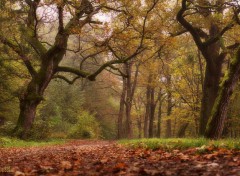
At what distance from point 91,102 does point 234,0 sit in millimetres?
29180

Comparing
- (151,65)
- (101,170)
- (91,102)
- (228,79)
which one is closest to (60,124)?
(91,102)

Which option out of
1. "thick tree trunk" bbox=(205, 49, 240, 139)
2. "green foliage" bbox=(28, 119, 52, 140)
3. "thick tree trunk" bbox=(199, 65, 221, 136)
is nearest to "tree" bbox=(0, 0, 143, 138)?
"green foliage" bbox=(28, 119, 52, 140)

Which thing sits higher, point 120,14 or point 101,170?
point 120,14

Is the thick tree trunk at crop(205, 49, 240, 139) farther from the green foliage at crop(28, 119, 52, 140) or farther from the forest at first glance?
the green foliage at crop(28, 119, 52, 140)

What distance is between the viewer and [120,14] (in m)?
17.2

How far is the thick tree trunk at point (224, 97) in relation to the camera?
32.8ft

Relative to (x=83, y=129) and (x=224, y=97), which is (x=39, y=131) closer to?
(x=83, y=129)

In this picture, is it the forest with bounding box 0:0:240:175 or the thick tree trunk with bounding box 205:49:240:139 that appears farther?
the forest with bounding box 0:0:240:175

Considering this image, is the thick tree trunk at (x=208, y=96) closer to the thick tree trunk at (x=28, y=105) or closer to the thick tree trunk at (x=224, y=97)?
the thick tree trunk at (x=224, y=97)

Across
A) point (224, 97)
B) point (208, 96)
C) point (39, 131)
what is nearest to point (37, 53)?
point (39, 131)

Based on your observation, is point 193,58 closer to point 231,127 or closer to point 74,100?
point 231,127

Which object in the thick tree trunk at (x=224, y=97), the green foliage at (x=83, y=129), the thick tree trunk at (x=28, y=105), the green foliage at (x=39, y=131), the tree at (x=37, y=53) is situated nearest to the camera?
the thick tree trunk at (x=224, y=97)

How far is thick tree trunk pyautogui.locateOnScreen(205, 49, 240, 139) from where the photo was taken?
1000cm

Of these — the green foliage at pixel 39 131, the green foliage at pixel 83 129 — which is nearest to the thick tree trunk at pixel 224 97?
the green foliage at pixel 39 131
